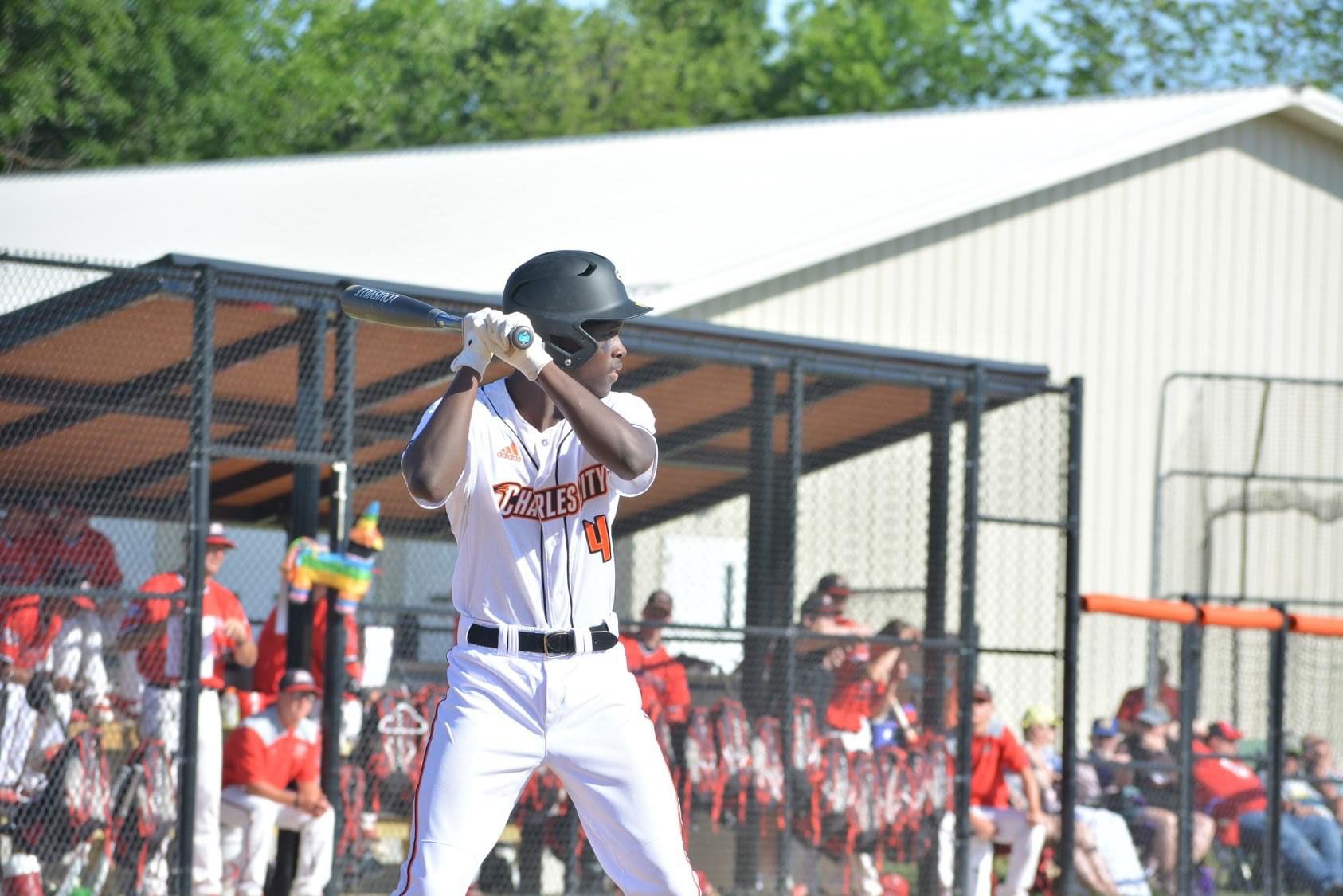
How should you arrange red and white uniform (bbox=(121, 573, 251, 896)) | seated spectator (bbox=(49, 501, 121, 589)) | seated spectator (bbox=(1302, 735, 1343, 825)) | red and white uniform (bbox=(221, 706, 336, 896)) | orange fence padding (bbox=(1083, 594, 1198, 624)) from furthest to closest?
seated spectator (bbox=(1302, 735, 1343, 825))
orange fence padding (bbox=(1083, 594, 1198, 624))
red and white uniform (bbox=(221, 706, 336, 896))
red and white uniform (bbox=(121, 573, 251, 896))
seated spectator (bbox=(49, 501, 121, 589))

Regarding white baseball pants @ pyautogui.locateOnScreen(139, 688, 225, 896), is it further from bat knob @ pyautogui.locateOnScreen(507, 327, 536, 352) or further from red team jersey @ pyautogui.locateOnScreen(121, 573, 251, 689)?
bat knob @ pyautogui.locateOnScreen(507, 327, 536, 352)

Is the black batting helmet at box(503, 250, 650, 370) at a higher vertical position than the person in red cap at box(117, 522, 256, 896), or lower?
higher

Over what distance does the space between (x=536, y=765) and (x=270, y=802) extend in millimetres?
4160

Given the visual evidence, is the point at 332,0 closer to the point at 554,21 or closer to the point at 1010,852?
the point at 554,21

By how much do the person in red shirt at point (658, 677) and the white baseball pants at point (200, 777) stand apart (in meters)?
1.99

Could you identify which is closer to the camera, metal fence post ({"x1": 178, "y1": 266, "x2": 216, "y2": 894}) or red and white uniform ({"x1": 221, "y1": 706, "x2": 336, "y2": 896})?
metal fence post ({"x1": 178, "y1": 266, "x2": 216, "y2": 894})

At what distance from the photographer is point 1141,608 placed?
9773mm

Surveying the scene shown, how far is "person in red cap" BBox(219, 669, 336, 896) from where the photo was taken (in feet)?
27.0

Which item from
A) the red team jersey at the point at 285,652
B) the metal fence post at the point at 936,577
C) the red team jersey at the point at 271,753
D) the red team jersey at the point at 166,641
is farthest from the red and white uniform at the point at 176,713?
the metal fence post at the point at 936,577

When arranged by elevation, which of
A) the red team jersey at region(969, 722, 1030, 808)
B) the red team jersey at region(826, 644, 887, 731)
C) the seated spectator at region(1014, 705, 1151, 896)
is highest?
the red team jersey at region(826, 644, 887, 731)

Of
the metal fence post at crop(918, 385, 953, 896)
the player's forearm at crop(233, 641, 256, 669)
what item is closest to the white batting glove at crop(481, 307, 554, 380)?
the player's forearm at crop(233, 641, 256, 669)

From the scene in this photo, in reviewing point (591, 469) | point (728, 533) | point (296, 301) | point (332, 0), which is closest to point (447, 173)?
point (728, 533)

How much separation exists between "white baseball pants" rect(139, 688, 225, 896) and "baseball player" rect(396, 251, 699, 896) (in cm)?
352

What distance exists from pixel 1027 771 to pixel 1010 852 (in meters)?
0.46
